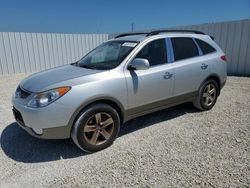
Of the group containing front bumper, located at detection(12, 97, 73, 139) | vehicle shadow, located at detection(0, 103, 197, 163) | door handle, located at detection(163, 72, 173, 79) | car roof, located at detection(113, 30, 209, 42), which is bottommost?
vehicle shadow, located at detection(0, 103, 197, 163)

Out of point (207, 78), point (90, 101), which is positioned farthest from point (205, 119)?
point (90, 101)

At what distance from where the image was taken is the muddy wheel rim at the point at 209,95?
15.4ft

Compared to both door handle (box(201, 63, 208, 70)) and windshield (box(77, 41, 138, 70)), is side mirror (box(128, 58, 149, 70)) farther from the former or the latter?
door handle (box(201, 63, 208, 70))

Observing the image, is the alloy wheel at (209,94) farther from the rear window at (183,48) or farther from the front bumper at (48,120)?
the front bumper at (48,120)

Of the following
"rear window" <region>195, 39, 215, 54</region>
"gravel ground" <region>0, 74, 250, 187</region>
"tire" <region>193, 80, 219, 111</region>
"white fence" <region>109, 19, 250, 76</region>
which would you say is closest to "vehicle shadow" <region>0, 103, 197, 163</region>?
"gravel ground" <region>0, 74, 250, 187</region>

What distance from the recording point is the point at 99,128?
3225mm

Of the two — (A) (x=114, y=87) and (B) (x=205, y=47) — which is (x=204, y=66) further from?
(A) (x=114, y=87)

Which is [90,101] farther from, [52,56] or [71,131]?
[52,56]

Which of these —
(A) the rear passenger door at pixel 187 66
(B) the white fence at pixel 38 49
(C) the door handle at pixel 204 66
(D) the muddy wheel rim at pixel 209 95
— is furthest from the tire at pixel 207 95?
(B) the white fence at pixel 38 49

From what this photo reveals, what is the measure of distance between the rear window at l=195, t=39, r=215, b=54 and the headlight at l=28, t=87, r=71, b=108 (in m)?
3.07

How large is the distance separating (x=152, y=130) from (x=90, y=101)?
1460 mm

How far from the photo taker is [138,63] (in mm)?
3320

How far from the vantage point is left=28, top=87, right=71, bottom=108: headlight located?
284 centimetres

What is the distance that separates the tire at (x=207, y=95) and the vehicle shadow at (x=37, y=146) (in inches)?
42.3
